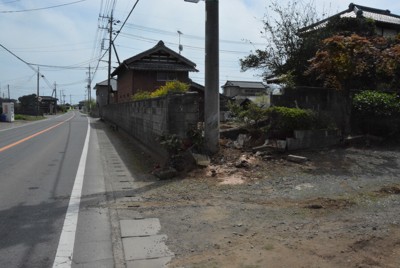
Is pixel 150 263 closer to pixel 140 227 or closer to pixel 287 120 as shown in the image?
pixel 140 227

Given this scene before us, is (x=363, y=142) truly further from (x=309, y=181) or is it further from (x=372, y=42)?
(x=309, y=181)

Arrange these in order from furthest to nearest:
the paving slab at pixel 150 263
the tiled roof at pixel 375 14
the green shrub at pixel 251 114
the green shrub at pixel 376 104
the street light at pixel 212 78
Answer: the tiled roof at pixel 375 14, the green shrub at pixel 376 104, the green shrub at pixel 251 114, the street light at pixel 212 78, the paving slab at pixel 150 263

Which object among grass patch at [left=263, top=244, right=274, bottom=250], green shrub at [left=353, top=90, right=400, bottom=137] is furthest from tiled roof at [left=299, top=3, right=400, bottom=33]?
grass patch at [left=263, top=244, right=274, bottom=250]

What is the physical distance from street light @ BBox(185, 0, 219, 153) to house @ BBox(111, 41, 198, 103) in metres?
26.7

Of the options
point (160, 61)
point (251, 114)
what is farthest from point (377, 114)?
point (160, 61)

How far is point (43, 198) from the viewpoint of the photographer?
23.3 ft

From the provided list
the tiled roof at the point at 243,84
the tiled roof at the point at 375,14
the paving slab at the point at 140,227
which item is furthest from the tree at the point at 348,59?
the tiled roof at the point at 243,84

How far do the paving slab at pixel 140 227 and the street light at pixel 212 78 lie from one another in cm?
446

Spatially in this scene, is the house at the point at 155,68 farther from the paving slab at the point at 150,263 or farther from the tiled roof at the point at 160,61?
the paving slab at the point at 150,263

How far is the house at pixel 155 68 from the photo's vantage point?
36.7 meters

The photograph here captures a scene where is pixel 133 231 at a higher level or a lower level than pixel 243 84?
lower

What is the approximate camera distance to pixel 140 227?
554 centimetres

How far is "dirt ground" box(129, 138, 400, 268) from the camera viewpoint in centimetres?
446

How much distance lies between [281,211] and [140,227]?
7.12ft
